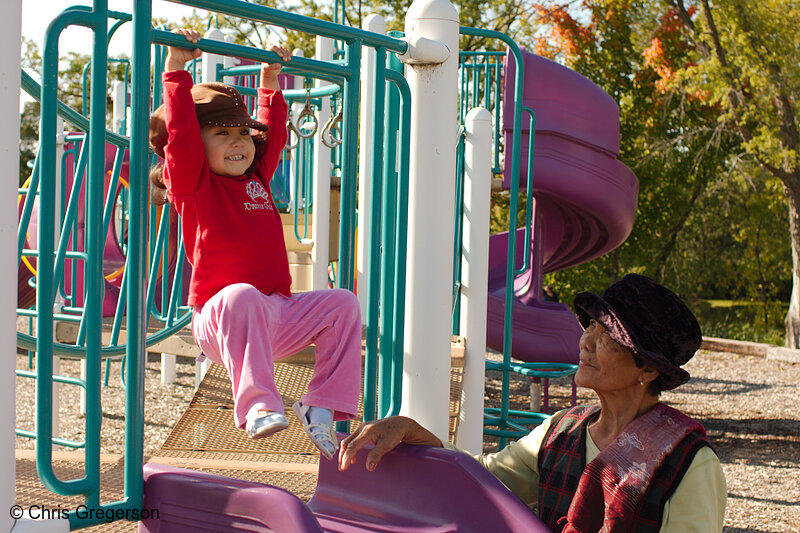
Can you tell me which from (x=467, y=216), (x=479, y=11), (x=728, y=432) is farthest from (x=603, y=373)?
(x=479, y=11)

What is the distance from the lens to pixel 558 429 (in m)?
2.00

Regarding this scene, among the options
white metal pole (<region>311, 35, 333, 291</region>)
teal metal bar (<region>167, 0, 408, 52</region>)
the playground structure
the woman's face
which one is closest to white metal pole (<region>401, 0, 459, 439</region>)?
the playground structure

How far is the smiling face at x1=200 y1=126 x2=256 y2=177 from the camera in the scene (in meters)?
2.24

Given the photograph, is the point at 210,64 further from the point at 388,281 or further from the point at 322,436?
the point at 322,436

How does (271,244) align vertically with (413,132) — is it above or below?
below

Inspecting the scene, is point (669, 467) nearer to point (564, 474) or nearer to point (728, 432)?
point (564, 474)

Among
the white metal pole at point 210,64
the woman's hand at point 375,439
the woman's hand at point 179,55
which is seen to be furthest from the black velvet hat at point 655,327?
the white metal pole at point 210,64

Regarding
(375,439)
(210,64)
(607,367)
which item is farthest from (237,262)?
(210,64)

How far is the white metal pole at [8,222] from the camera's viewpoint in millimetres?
1378

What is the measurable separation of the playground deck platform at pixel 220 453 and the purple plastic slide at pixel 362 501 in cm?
38

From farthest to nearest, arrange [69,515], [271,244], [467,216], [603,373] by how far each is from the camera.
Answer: [467,216] → [271,244] → [603,373] → [69,515]

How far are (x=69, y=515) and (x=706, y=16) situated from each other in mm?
11153

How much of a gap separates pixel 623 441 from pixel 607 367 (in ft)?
0.60

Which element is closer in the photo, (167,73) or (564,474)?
(564,474)
